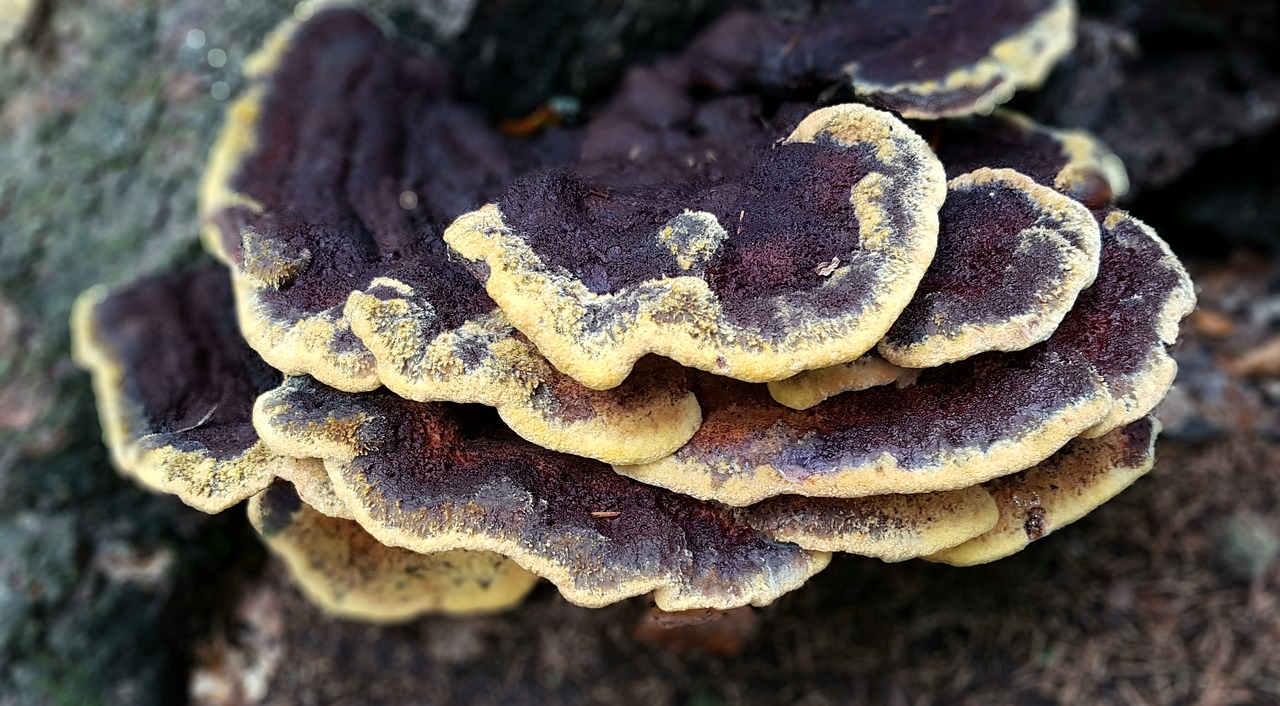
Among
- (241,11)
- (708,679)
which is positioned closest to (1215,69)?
(708,679)

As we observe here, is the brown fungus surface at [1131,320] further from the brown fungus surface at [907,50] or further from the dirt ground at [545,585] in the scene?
the dirt ground at [545,585]

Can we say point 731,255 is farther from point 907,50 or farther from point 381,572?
point 381,572

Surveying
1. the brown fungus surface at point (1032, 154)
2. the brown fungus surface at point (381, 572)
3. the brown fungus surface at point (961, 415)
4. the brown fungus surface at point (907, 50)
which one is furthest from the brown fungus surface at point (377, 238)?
the brown fungus surface at point (1032, 154)

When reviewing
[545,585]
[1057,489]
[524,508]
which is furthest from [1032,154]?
[545,585]

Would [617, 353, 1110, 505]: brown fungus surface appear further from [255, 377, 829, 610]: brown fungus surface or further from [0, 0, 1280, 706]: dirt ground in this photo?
[0, 0, 1280, 706]: dirt ground

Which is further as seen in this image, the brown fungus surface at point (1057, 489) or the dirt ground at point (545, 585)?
the dirt ground at point (545, 585)

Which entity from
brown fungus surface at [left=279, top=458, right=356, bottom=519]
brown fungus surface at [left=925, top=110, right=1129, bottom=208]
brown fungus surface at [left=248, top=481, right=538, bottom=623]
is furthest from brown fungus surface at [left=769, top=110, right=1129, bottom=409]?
brown fungus surface at [left=248, top=481, right=538, bottom=623]
